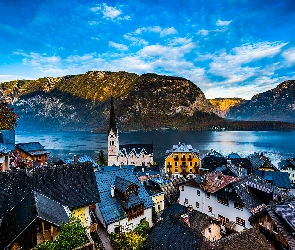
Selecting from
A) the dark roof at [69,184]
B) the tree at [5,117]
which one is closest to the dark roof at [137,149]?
the tree at [5,117]

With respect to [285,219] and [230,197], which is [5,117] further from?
[285,219]

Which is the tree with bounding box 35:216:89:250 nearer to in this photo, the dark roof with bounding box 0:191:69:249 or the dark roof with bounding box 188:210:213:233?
the dark roof with bounding box 0:191:69:249

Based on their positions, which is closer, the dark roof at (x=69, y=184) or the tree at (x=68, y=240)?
the tree at (x=68, y=240)

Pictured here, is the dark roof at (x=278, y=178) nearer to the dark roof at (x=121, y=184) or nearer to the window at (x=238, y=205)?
the window at (x=238, y=205)

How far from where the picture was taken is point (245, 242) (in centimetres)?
1809

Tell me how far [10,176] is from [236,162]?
62.0m

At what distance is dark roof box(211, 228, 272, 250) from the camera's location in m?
17.6

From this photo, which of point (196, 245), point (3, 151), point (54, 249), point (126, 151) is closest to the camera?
point (54, 249)

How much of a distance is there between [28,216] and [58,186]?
823 centimetres

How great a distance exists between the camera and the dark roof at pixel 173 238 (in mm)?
18594

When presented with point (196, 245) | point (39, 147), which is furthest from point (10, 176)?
point (39, 147)

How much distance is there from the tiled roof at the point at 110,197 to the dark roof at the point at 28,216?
9649 mm

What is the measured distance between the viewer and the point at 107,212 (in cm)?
2427

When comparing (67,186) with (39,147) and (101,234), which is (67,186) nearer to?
(101,234)
